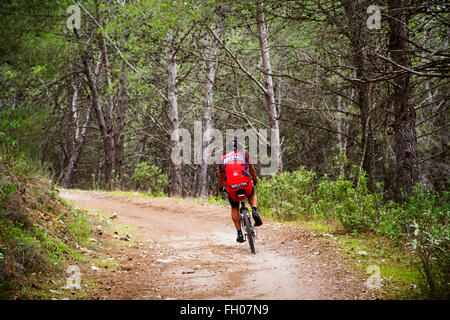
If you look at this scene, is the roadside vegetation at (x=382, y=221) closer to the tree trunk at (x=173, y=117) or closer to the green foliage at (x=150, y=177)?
the green foliage at (x=150, y=177)

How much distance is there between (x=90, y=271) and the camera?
19.3ft

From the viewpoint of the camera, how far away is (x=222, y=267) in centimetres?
635

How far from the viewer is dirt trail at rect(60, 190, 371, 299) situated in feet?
16.3

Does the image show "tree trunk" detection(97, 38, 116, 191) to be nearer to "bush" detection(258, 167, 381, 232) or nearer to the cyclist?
"bush" detection(258, 167, 381, 232)

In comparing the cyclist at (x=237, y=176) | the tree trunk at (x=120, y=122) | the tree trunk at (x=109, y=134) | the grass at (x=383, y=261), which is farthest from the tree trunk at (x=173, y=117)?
the grass at (x=383, y=261)

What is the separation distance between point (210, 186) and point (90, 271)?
102 feet

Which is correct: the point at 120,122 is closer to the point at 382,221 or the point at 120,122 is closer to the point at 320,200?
the point at 320,200

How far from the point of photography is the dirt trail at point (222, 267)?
4.96 m

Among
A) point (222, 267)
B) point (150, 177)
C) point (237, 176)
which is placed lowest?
point (222, 267)

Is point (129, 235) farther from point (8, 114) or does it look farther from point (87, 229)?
point (8, 114)

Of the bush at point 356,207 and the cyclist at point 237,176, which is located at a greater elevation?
the cyclist at point 237,176

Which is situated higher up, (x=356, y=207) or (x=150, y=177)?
(x=150, y=177)

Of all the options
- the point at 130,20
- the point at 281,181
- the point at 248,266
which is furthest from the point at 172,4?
the point at 248,266

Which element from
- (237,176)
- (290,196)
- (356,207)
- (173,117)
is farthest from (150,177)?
(356,207)
